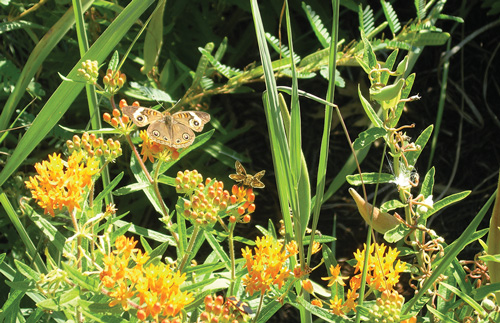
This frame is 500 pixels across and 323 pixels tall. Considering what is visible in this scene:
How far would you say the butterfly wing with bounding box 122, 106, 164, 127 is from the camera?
4.69 ft

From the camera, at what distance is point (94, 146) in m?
1.46

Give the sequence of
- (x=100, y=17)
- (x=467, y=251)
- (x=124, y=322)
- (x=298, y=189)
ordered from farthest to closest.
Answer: (x=467, y=251)
(x=100, y=17)
(x=298, y=189)
(x=124, y=322)

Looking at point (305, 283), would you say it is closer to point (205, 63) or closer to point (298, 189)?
point (298, 189)

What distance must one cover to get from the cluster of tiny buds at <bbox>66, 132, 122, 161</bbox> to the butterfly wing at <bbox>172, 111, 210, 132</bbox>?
196 millimetres

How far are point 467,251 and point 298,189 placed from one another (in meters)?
1.43

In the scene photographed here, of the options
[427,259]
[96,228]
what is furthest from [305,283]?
[96,228]

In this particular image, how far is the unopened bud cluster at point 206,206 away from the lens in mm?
1311

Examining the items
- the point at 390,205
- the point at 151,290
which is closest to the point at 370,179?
the point at 390,205

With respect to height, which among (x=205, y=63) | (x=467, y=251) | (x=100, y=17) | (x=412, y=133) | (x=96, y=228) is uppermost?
(x=100, y=17)

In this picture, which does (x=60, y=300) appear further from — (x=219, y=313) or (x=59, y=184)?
(x=219, y=313)

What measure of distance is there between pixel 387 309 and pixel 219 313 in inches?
14.3

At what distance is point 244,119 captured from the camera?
112 inches

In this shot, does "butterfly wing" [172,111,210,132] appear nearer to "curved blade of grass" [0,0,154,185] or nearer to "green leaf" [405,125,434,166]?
"curved blade of grass" [0,0,154,185]

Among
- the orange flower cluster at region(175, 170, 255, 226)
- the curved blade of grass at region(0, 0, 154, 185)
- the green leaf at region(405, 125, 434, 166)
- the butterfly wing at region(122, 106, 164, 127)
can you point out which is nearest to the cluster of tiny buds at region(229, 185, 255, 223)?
the orange flower cluster at region(175, 170, 255, 226)
